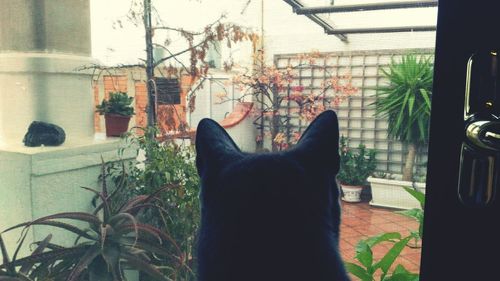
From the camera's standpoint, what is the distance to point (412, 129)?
5.14 ft

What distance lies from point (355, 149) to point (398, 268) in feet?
3.36

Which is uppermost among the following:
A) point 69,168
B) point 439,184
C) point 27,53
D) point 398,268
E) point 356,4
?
point 356,4

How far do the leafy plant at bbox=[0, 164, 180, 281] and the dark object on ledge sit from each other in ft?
0.98

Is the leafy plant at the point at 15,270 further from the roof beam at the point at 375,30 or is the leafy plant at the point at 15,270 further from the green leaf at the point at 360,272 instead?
the roof beam at the point at 375,30

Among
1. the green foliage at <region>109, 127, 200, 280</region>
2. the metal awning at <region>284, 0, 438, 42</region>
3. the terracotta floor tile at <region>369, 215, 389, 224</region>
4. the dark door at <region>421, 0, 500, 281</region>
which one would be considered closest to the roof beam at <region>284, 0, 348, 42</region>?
the metal awning at <region>284, 0, 438, 42</region>

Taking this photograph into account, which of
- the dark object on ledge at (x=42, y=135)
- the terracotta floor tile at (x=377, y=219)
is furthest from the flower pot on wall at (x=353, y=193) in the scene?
the dark object on ledge at (x=42, y=135)

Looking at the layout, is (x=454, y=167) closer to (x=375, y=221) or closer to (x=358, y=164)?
(x=375, y=221)

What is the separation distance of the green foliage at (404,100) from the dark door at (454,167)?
3.04 ft

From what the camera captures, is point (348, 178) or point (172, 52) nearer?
point (172, 52)

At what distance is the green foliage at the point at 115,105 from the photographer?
4.67 feet

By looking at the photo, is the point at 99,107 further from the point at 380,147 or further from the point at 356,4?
the point at 380,147

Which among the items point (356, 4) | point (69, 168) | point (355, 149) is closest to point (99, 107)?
point (69, 168)

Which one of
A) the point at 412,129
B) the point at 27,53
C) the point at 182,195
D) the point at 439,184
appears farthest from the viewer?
the point at 412,129

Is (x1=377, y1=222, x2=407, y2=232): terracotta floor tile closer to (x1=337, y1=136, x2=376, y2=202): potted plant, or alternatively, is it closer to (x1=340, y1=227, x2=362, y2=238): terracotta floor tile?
(x1=337, y1=136, x2=376, y2=202): potted plant
